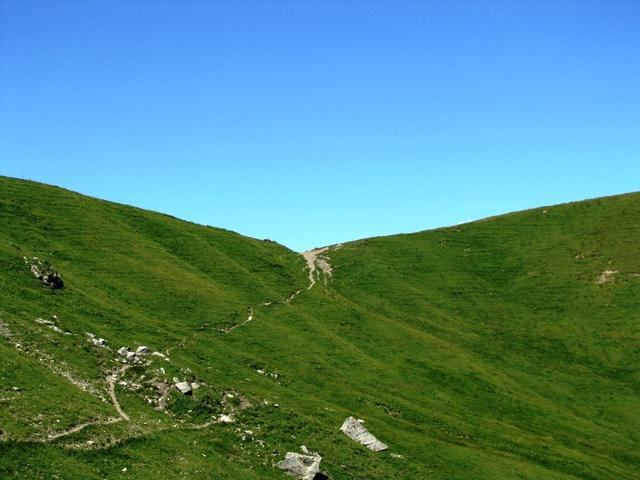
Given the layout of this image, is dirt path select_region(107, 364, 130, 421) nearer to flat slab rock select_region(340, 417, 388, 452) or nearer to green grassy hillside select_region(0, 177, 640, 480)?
green grassy hillside select_region(0, 177, 640, 480)

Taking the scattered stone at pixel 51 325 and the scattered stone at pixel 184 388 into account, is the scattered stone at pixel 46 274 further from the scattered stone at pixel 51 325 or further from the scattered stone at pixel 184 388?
the scattered stone at pixel 184 388

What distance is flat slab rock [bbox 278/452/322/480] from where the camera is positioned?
42.7 metres

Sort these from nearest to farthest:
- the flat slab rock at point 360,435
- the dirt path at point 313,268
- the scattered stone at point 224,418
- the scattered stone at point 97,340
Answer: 1. the scattered stone at point 224,418
2. the flat slab rock at point 360,435
3. the scattered stone at point 97,340
4. the dirt path at point 313,268

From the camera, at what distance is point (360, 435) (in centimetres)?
5231

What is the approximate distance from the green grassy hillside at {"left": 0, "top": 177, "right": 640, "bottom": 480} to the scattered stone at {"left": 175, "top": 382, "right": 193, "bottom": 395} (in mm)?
1052

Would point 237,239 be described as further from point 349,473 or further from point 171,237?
point 349,473

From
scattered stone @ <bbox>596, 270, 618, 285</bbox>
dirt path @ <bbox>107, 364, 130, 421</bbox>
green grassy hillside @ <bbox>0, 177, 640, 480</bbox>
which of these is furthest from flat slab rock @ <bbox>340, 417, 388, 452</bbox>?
scattered stone @ <bbox>596, 270, 618, 285</bbox>

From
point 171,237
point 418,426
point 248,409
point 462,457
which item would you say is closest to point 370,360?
point 418,426

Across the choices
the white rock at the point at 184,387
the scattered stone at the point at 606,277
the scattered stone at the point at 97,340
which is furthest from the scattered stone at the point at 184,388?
the scattered stone at the point at 606,277

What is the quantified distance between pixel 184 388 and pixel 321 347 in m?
27.6

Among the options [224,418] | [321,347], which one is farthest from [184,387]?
[321,347]

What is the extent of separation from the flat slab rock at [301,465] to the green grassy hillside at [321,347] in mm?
1004

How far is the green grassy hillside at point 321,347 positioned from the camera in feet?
138

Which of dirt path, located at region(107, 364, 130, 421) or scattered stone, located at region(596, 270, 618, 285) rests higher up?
scattered stone, located at region(596, 270, 618, 285)
